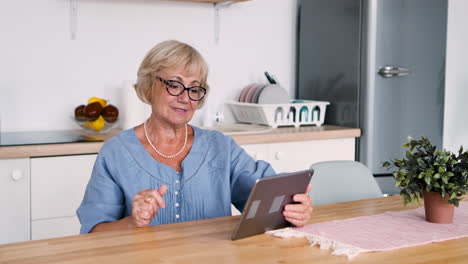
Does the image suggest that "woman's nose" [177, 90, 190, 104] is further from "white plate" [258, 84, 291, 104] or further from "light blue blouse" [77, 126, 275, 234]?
"white plate" [258, 84, 291, 104]

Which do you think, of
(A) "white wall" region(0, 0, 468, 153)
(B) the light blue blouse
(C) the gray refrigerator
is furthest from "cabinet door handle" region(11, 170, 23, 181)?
(C) the gray refrigerator

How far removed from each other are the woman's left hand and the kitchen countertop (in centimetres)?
126

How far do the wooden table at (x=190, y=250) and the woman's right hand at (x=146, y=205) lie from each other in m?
0.03

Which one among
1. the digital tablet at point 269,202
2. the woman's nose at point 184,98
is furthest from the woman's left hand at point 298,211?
the woman's nose at point 184,98

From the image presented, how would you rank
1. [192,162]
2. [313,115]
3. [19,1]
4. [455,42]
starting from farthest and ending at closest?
[455,42] → [313,115] → [19,1] → [192,162]

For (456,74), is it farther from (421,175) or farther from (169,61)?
(169,61)

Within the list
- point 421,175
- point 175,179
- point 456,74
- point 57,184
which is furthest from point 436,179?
point 456,74

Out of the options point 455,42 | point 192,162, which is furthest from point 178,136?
point 455,42

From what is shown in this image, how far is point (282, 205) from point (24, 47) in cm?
193

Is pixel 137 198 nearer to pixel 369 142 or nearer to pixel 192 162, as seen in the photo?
pixel 192 162

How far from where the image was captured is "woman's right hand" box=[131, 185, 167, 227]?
63.2 inches

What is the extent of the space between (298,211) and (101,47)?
1.93m

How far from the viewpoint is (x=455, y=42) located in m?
4.38

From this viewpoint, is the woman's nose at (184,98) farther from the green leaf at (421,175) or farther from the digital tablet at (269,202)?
the green leaf at (421,175)
